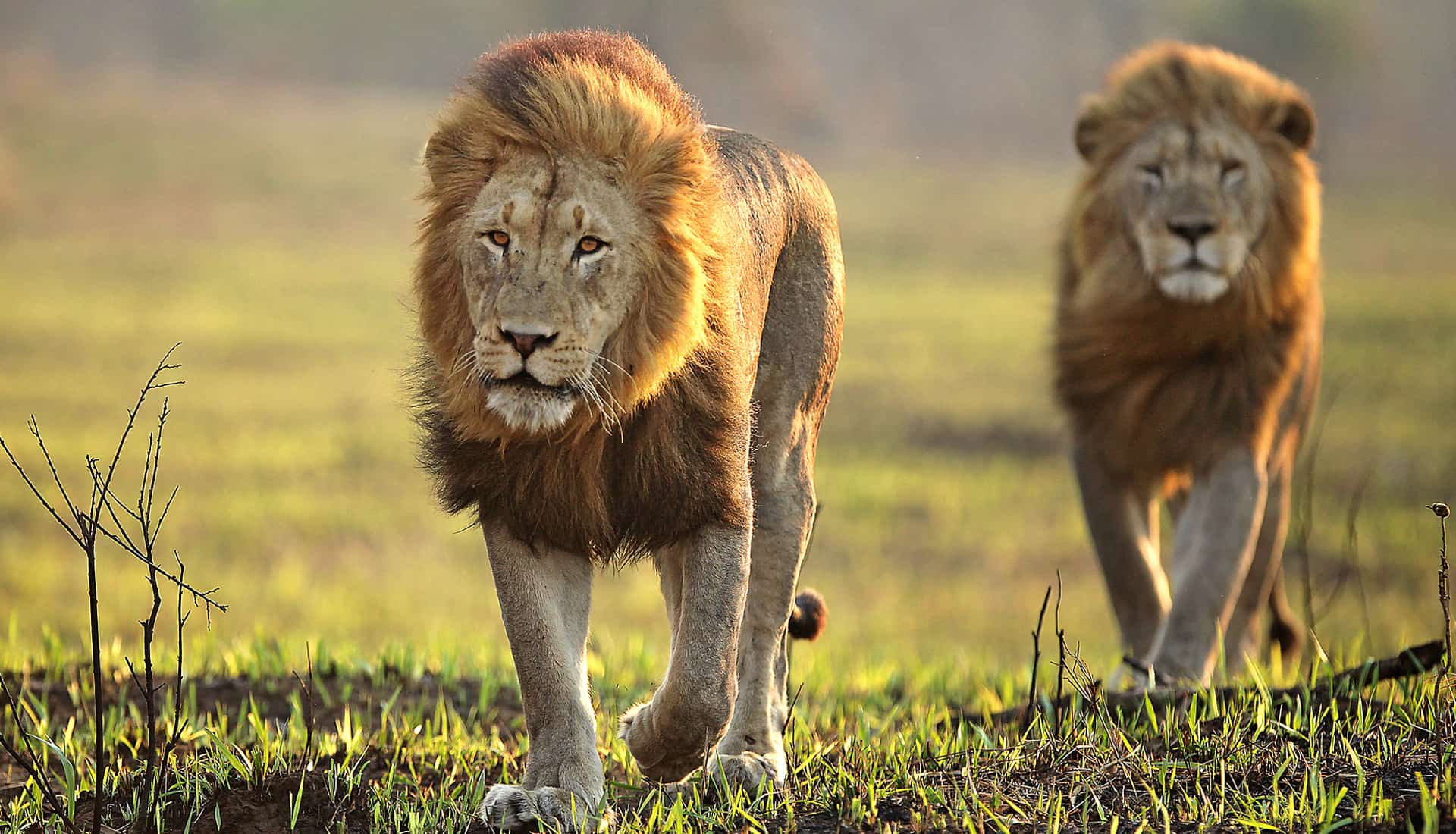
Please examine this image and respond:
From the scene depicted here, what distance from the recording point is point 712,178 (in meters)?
3.34

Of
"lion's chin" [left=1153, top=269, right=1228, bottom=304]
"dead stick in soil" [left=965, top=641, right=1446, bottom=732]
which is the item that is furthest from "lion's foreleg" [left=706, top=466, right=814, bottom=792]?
"lion's chin" [left=1153, top=269, right=1228, bottom=304]

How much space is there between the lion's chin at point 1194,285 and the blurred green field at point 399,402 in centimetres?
81

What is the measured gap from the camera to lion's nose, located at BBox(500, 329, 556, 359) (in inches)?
119

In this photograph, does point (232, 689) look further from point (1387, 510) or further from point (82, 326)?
point (82, 326)

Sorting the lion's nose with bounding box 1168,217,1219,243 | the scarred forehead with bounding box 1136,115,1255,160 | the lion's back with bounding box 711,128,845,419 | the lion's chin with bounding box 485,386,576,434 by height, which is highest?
the scarred forehead with bounding box 1136,115,1255,160

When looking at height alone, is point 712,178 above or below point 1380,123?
below

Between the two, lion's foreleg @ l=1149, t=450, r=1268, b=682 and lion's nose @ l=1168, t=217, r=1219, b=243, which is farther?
lion's nose @ l=1168, t=217, r=1219, b=243

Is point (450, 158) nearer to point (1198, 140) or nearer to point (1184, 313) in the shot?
point (1184, 313)

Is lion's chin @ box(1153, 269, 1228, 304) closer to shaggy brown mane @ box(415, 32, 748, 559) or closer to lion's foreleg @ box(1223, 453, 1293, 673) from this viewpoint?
lion's foreleg @ box(1223, 453, 1293, 673)

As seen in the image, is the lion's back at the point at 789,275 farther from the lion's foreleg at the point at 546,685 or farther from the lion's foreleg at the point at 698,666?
the lion's foreleg at the point at 546,685

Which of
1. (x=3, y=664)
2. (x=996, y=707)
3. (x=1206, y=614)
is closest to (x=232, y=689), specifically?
(x=3, y=664)

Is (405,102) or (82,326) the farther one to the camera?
(405,102)

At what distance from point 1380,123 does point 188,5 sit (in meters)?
33.7

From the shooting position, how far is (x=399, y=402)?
13.3 ft
